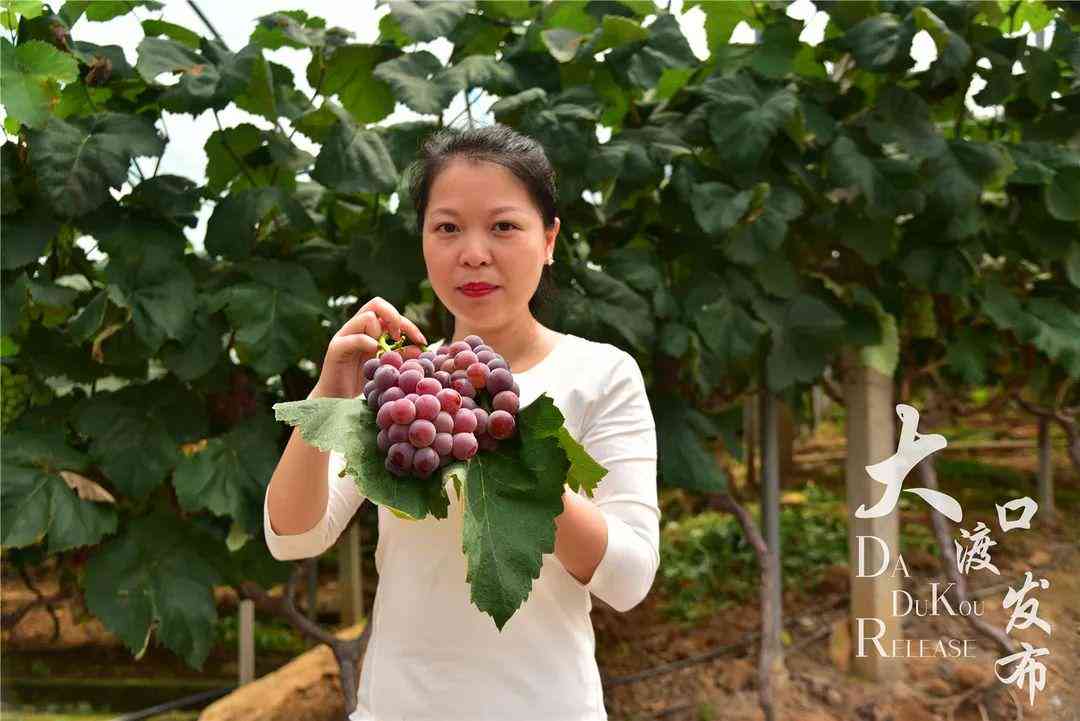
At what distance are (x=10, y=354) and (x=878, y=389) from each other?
167cm

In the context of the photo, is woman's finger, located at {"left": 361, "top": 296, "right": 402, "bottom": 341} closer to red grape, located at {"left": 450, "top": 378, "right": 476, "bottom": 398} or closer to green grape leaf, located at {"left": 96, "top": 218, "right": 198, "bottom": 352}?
red grape, located at {"left": 450, "top": 378, "right": 476, "bottom": 398}

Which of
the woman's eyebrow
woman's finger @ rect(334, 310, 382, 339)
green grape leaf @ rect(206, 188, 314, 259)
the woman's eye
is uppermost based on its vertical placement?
green grape leaf @ rect(206, 188, 314, 259)

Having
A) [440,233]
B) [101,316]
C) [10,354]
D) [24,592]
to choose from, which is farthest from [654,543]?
[24,592]

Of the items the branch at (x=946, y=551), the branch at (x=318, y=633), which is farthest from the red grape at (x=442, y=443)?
the branch at (x=946, y=551)

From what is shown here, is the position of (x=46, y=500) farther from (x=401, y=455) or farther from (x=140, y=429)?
(x=401, y=455)

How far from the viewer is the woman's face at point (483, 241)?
0.87 m

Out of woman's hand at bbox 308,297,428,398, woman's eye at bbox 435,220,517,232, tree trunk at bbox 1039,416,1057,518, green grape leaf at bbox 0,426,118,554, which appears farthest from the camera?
tree trunk at bbox 1039,416,1057,518

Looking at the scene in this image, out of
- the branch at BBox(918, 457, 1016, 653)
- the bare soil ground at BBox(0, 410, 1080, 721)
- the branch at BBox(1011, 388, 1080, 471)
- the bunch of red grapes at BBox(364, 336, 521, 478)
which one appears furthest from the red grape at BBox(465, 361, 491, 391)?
the branch at BBox(1011, 388, 1080, 471)

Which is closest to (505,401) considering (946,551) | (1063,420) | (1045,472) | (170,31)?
(170,31)

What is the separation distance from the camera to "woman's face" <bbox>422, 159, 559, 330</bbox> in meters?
0.87

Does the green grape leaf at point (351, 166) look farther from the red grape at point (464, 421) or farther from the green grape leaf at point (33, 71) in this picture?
the red grape at point (464, 421)

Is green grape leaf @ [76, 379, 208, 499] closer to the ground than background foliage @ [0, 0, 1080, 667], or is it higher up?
closer to the ground

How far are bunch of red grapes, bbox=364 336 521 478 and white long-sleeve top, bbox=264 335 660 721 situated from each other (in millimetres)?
173

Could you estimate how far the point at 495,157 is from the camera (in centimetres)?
90
